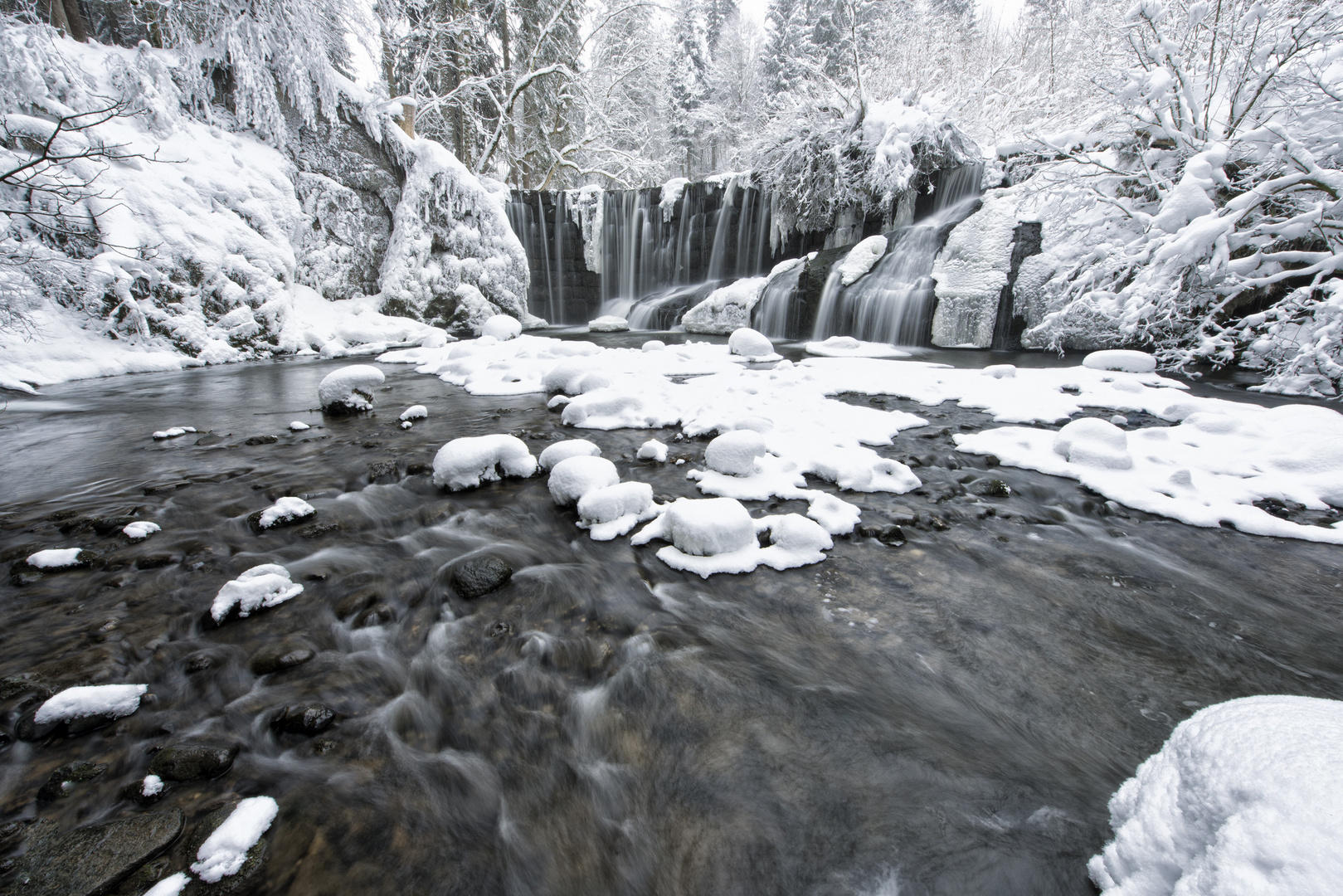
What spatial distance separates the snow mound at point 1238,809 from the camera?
2.84 feet

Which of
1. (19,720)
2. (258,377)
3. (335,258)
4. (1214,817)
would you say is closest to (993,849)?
(1214,817)

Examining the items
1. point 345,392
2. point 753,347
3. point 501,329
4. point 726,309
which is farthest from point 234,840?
point 726,309

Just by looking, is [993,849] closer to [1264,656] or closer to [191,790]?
[1264,656]

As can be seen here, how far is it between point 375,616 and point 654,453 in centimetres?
201

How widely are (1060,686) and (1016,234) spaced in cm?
893

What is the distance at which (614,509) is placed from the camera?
2.75 m

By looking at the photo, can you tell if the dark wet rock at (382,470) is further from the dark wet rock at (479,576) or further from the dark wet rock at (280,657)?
the dark wet rock at (280,657)

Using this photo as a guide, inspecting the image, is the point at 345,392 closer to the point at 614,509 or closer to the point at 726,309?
the point at 614,509

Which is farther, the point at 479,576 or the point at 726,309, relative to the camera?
the point at 726,309

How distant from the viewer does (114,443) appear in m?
4.09

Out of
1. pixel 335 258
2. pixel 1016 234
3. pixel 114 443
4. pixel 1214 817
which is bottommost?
pixel 114 443

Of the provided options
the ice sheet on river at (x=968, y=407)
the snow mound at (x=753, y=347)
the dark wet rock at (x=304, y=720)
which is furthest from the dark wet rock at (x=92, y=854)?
the snow mound at (x=753, y=347)

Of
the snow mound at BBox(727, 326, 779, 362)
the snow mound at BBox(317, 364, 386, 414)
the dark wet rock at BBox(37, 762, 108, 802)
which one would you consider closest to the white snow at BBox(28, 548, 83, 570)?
the dark wet rock at BBox(37, 762, 108, 802)

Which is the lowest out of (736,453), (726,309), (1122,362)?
(736,453)
